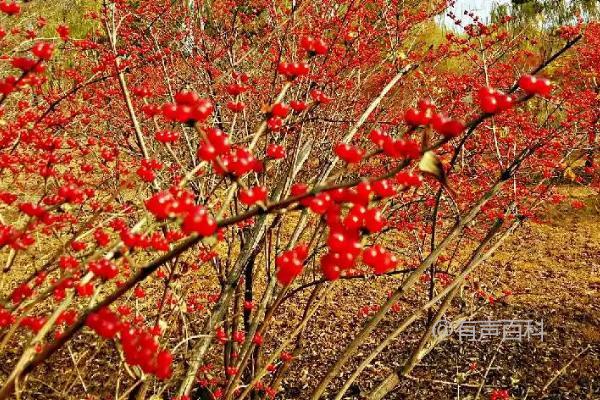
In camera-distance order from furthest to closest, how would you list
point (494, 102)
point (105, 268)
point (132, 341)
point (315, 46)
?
point (315, 46) < point (105, 268) < point (132, 341) < point (494, 102)

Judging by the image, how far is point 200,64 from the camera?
19.2 ft

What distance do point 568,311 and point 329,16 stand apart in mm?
5686

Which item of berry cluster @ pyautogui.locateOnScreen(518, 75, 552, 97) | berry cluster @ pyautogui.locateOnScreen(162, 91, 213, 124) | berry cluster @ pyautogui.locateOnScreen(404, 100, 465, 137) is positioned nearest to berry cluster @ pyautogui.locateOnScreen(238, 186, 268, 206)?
berry cluster @ pyautogui.locateOnScreen(162, 91, 213, 124)

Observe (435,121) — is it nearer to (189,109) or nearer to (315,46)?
(189,109)

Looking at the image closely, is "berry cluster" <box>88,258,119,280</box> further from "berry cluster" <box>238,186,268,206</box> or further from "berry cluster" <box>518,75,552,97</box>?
Answer: "berry cluster" <box>518,75,552,97</box>

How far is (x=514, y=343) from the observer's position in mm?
7016

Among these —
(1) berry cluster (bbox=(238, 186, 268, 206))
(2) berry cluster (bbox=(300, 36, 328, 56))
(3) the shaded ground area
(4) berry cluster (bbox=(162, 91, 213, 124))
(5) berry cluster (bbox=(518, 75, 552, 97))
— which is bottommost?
(1) berry cluster (bbox=(238, 186, 268, 206))

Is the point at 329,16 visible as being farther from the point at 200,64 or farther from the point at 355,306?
the point at 355,306

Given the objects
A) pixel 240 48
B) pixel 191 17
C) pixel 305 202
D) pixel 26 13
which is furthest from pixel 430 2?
pixel 305 202

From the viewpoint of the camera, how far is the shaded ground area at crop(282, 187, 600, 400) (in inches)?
239

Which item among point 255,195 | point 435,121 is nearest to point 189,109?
point 255,195

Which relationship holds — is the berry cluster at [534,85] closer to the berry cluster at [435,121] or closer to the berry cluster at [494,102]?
the berry cluster at [494,102]

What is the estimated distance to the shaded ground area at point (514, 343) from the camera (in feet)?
19.9

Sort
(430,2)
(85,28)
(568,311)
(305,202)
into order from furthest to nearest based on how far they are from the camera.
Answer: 1. (85,28)
2. (430,2)
3. (568,311)
4. (305,202)
